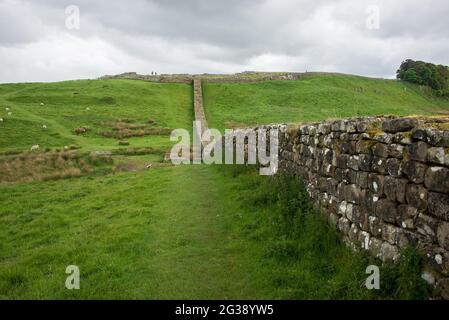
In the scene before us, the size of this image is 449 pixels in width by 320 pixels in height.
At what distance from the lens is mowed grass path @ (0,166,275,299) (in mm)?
8141

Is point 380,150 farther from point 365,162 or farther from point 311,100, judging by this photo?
point 311,100

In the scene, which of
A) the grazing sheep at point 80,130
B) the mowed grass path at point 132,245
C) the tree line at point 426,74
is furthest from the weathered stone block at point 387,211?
the tree line at point 426,74

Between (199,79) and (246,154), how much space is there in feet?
176

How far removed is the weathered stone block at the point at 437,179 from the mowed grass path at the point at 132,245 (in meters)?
3.48

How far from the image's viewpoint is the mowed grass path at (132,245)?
26.7 ft

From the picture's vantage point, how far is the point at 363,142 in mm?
7883

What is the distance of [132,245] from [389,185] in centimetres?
668

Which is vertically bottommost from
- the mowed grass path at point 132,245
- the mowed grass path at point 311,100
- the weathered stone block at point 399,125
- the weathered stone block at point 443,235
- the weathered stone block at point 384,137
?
the mowed grass path at point 132,245

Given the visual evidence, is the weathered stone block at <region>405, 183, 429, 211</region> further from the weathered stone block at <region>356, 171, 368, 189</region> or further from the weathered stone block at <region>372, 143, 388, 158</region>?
the weathered stone block at <region>356, 171, 368, 189</region>

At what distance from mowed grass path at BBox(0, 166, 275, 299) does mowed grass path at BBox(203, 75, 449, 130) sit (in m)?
29.3

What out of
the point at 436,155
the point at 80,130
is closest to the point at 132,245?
the point at 436,155

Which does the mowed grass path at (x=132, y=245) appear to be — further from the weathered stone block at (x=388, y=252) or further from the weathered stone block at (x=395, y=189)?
the weathered stone block at (x=395, y=189)
